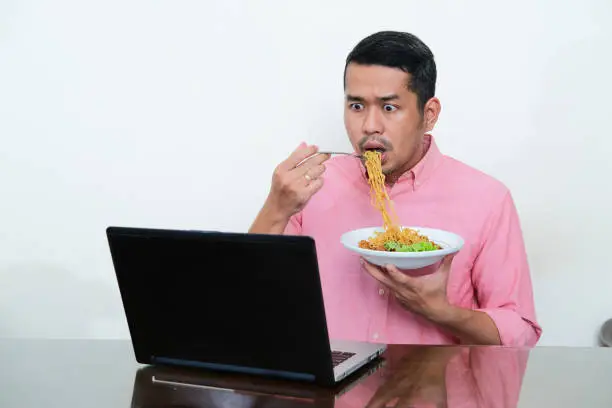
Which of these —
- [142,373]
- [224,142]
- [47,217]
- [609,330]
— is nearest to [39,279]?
[47,217]

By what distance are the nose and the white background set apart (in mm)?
719

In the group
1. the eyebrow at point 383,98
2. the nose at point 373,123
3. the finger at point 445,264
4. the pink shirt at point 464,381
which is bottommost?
the pink shirt at point 464,381

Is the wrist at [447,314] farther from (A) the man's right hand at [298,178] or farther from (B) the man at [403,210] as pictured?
(A) the man's right hand at [298,178]

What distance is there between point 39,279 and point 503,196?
198cm

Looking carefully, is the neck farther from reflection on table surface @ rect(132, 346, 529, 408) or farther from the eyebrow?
reflection on table surface @ rect(132, 346, 529, 408)

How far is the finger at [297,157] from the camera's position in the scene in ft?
6.68

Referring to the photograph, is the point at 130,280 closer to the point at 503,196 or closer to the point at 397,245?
the point at 397,245

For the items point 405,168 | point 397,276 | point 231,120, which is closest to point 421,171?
point 405,168

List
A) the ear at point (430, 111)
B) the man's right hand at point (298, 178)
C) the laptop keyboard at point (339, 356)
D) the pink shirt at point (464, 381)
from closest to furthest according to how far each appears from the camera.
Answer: the pink shirt at point (464, 381), the laptop keyboard at point (339, 356), the man's right hand at point (298, 178), the ear at point (430, 111)

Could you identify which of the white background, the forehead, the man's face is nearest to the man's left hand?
the man's face

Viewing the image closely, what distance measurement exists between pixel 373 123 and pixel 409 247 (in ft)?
1.55

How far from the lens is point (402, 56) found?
2.17 m

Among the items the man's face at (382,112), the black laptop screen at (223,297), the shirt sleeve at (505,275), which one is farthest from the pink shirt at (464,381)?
the man's face at (382,112)

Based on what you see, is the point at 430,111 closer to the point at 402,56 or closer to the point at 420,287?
the point at 402,56
